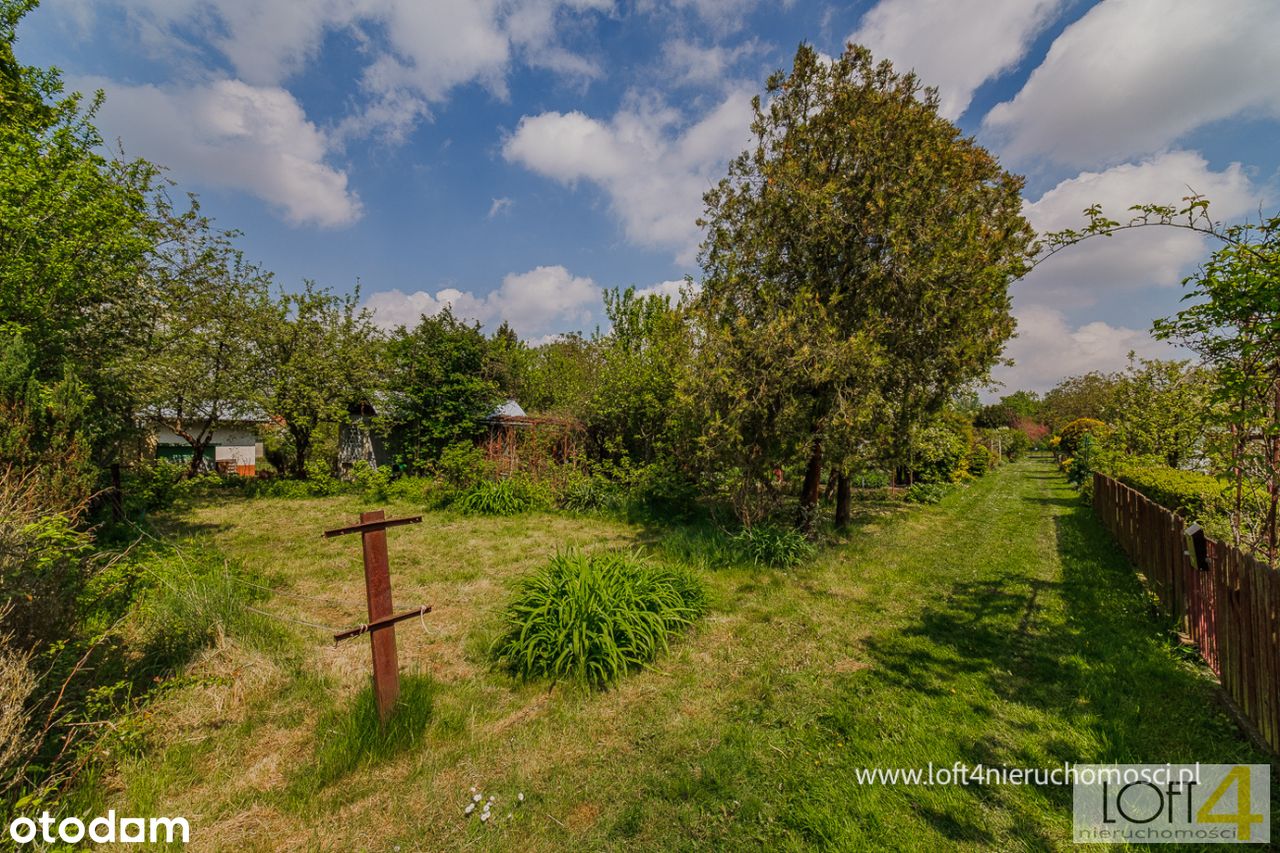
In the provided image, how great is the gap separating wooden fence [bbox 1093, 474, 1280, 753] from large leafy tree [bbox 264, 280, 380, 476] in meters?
18.2

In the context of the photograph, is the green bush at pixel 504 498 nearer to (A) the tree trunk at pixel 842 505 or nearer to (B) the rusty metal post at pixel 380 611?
(A) the tree trunk at pixel 842 505

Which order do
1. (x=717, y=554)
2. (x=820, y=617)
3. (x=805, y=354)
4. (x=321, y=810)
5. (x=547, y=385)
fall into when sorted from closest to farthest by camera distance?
(x=321, y=810) → (x=820, y=617) → (x=805, y=354) → (x=717, y=554) → (x=547, y=385)

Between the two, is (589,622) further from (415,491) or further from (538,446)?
(415,491)

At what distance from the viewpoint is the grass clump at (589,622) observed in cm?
420

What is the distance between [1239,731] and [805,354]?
17.0 ft

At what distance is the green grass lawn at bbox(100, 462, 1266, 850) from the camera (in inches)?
103

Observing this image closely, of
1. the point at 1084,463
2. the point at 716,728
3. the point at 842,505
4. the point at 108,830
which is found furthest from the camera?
the point at 1084,463

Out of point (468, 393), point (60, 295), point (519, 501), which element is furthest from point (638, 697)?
point (468, 393)

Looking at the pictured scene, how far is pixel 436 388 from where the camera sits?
1436 cm

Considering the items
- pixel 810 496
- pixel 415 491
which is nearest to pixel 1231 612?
pixel 810 496

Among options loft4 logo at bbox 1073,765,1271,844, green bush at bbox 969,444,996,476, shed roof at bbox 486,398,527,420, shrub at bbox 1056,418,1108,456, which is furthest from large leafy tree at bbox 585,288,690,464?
shrub at bbox 1056,418,1108,456

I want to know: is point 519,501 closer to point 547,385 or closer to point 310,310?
point 310,310

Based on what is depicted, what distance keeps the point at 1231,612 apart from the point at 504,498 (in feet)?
38.4

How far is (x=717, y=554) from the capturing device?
24.2 feet
